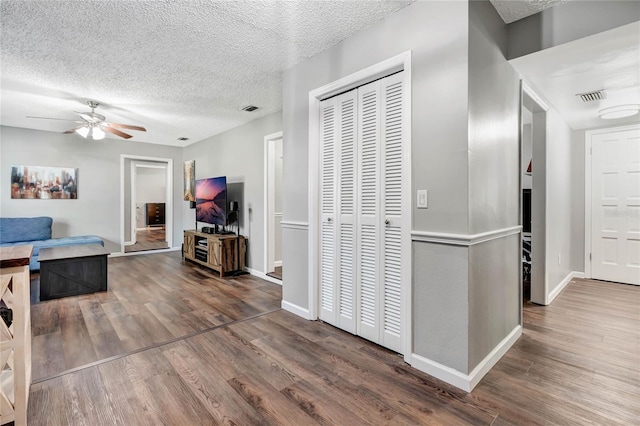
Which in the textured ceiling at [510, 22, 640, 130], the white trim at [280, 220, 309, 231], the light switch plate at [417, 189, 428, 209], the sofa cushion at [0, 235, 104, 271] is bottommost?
the sofa cushion at [0, 235, 104, 271]

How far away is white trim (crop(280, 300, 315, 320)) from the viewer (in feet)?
9.63

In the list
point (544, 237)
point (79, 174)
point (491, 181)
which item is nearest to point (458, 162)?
point (491, 181)

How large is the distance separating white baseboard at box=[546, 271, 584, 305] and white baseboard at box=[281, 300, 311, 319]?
2665 mm

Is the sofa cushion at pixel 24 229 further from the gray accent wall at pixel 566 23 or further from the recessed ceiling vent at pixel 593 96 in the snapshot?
the recessed ceiling vent at pixel 593 96

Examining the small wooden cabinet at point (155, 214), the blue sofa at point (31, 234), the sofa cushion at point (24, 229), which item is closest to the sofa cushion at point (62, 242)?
the blue sofa at point (31, 234)

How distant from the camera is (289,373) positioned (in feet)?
6.66

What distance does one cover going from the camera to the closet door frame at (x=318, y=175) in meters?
2.10

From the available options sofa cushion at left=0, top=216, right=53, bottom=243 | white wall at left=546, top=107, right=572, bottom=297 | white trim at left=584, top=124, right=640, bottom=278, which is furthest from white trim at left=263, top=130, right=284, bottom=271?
white trim at left=584, top=124, right=640, bottom=278

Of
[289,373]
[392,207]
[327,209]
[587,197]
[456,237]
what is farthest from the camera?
[587,197]

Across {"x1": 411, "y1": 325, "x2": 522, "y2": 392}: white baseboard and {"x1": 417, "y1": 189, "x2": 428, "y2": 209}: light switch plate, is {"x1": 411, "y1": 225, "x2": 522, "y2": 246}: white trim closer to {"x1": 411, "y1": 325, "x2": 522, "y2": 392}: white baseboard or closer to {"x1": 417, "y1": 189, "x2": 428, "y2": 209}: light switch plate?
{"x1": 417, "y1": 189, "x2": 428, "y2": 209}: light switch plate

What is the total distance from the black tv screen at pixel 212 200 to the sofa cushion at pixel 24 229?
2569mm

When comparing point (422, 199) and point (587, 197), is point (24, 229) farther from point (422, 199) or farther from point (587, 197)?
point (587, 197)

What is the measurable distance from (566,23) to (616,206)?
11.3ft

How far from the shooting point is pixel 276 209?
198 inches
